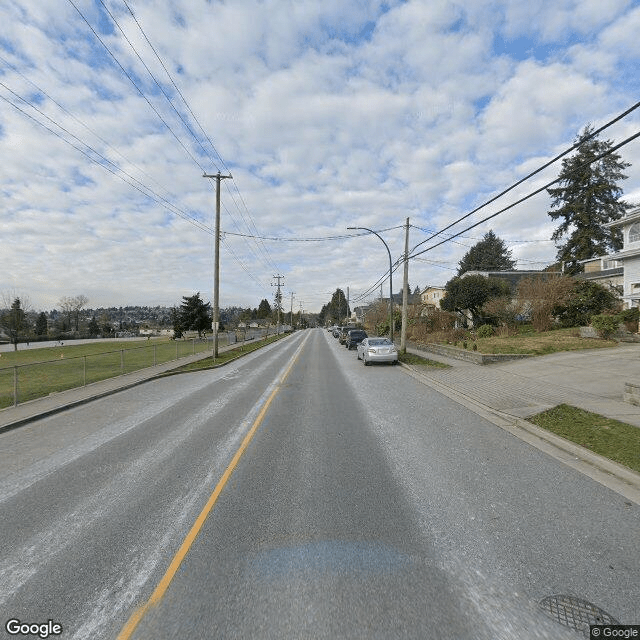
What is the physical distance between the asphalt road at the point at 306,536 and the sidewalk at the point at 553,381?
3106 millimetres

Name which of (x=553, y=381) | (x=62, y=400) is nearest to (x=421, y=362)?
(x=553, y=381)

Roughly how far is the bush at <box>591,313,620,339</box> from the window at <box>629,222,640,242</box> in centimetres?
967

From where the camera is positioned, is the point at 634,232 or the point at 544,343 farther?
the point at 634,232

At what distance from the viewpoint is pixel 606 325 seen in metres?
19.9

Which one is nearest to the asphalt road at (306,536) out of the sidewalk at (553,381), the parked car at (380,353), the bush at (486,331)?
the sidewalk at (553,381)

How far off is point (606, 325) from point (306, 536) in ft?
72.6

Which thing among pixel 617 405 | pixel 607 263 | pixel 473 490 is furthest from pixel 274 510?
pixel 607 263

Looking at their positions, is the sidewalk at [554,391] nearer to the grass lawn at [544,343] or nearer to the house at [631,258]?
the grass lawn at [544,343]

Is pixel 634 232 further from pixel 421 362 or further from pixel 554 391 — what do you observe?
pixel 554 391

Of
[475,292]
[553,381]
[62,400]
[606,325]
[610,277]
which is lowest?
[62,400]

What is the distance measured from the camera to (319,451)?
6430 mm

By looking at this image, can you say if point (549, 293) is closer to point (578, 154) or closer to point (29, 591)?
point (29, 591)

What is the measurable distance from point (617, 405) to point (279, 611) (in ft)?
31.4

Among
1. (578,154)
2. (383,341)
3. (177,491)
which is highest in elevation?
(578,154)
